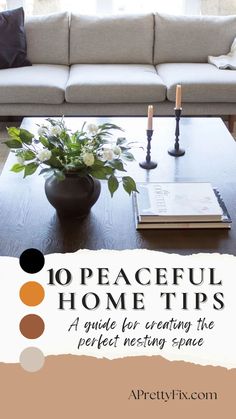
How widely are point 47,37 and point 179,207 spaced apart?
2896mm

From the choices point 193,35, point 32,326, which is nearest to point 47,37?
point 193,35

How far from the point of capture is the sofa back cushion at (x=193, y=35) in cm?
448

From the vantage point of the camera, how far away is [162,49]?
4527 mm

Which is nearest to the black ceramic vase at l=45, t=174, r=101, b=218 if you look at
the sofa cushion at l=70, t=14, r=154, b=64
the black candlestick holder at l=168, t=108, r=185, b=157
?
the black candlestick holder at l=168, t=108, r=185, b=157

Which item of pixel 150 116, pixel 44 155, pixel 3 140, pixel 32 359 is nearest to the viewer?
pixel 32 359

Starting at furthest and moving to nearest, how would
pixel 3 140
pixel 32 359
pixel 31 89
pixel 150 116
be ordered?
pixel 3 140, pixel 31 89, pixel 150 116, pixel 32 359

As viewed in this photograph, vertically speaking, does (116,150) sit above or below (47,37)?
below

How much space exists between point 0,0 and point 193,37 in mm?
Answer: 1612

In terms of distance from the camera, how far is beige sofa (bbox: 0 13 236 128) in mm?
3971

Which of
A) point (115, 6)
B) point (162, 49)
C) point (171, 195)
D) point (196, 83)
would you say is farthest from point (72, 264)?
point (115, 6)

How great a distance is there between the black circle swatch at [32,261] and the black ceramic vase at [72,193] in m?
0.28

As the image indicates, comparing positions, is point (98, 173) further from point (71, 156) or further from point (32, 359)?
point (32, 359)

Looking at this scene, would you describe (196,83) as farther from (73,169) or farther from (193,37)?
(73,169)

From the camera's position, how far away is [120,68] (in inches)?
171
